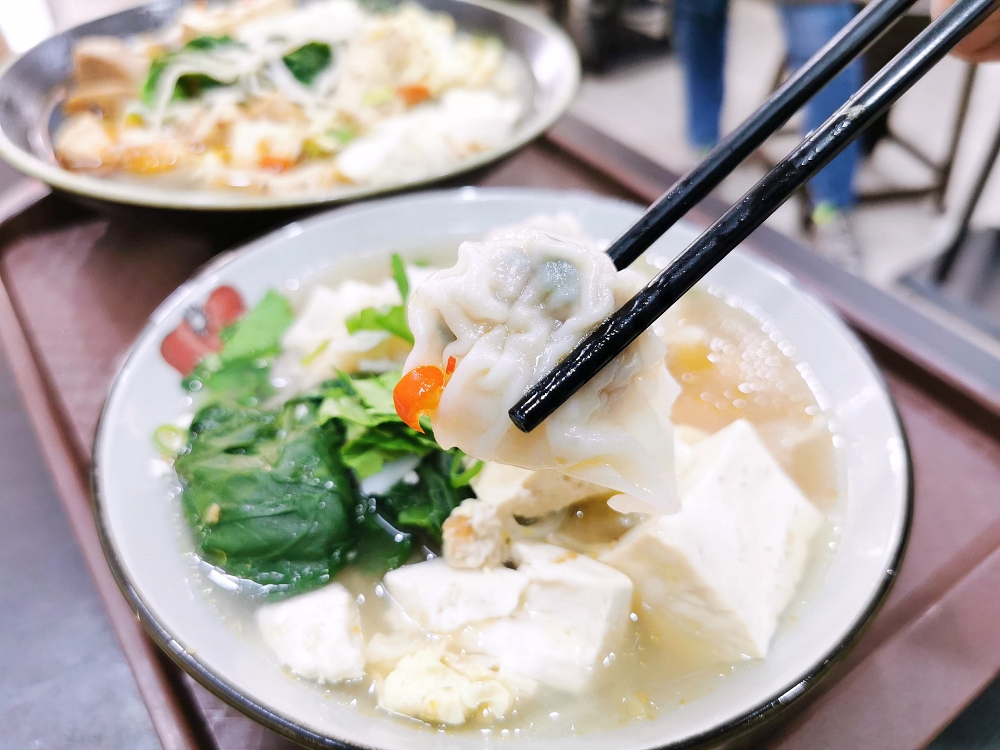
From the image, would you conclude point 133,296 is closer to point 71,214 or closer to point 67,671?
point 71,214

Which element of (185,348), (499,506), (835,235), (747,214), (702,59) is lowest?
(835,235)

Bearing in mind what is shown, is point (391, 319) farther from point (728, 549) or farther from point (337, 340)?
point (728, 549)

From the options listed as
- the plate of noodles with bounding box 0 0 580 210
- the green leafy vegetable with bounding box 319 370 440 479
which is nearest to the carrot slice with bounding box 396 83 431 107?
the plate of noodles with bounding box 0 0 580 210

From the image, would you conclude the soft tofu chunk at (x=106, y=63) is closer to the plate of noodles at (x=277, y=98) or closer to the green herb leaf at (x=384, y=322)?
the plate of noodles at (x=277, y=98)

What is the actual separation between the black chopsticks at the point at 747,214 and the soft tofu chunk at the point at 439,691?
0.45 meters

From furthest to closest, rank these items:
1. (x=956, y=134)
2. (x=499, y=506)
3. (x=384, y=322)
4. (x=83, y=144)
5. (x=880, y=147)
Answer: (x=880, y=147), (x=956, y=134), (x=83, y=144), (x=384, y=322), (x=499, y=506)

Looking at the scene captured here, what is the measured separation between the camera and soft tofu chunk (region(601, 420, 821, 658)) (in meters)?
1.10

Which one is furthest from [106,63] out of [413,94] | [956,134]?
[956,134]

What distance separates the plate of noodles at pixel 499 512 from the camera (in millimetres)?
954

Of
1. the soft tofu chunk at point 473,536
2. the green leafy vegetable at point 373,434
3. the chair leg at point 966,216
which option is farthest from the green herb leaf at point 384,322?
the chair leg at point 966,216

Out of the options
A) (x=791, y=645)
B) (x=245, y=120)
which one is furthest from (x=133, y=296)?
(x=791, y=645)

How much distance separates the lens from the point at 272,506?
121cm

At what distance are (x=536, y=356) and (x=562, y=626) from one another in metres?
0.50

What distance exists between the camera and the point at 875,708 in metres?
1.07
